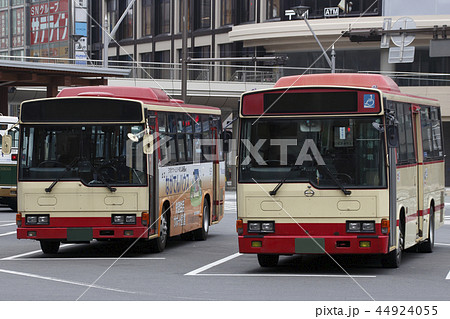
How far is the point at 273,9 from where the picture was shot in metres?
60.0

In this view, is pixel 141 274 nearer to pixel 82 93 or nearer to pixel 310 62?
pixel 82 93

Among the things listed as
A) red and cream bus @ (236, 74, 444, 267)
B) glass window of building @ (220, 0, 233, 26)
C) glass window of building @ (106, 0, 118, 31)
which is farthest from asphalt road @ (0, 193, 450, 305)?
glass window of building @ (106, 0, 118, 31)

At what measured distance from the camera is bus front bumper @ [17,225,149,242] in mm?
17125

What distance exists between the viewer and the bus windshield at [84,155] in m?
Result: 17.2

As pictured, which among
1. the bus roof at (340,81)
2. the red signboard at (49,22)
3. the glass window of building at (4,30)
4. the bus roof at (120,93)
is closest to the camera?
the bus roof at (340,81)

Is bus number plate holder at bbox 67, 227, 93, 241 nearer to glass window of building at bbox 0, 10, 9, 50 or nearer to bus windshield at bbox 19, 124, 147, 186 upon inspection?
bus windshield at bbox 19, 124, 147, 186

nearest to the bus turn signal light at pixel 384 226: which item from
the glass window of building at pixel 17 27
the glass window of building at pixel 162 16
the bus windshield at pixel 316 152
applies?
the bus windshield at pixel 316 152

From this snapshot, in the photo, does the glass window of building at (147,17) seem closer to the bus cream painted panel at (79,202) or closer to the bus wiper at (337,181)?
the bus cream painted panel at (79,202)

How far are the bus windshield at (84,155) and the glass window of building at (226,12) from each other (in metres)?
47.2

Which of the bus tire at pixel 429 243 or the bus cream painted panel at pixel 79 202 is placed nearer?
the bus cream painted panel at pixel 79 202

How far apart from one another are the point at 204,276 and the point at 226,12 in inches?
2008

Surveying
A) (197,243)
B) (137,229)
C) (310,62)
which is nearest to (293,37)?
(310,62)

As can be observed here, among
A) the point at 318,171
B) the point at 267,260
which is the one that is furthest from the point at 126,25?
the point at 318,171

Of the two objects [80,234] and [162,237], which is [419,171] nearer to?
[162,237]
